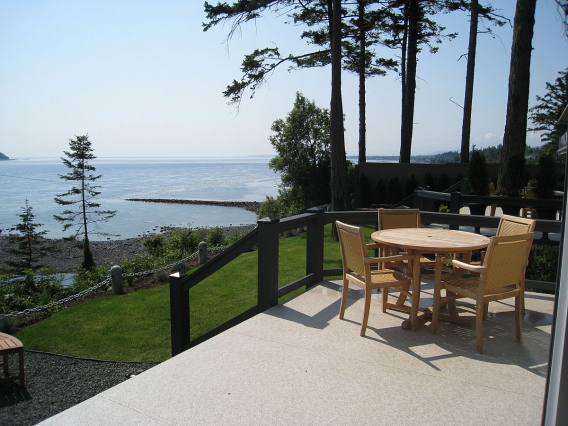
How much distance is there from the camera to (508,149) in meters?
8.54

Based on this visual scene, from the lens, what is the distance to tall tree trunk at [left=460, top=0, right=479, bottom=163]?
17234 millimetres

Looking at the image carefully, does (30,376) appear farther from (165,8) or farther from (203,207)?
(203,207)

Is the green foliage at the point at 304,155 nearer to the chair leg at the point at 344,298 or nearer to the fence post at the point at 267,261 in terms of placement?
the fence post at the point at 267,261

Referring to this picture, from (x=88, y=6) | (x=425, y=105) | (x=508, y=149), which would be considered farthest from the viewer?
(x=425, y=105)

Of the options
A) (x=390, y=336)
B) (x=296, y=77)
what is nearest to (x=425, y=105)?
(x=296, y=77)

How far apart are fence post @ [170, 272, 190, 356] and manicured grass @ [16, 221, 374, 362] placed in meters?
1.54

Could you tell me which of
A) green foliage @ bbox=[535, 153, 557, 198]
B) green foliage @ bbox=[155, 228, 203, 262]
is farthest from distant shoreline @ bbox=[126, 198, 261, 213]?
green foliage @ bbox=[535, 153, 557, 198]

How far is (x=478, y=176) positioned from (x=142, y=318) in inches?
281

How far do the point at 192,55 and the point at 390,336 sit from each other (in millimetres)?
13768

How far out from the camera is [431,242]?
3.88 m

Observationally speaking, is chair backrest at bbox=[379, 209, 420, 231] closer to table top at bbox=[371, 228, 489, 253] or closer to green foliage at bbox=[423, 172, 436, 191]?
table top at bbox=[371, 228, 489, 253]

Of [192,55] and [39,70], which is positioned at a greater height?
[192,55]

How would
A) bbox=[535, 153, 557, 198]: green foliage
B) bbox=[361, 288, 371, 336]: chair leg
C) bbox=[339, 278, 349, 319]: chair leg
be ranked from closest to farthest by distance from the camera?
bbox=[361, 288, 371, 336]: chair leg < bbox=[339, 278, 349, 319]: chair leg < bbox=[535, 153, 557, 198]: green foliage

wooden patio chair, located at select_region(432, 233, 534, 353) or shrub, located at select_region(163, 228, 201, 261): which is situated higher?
wooden patio chair, located at select_region(432, 233, 534, 353)
